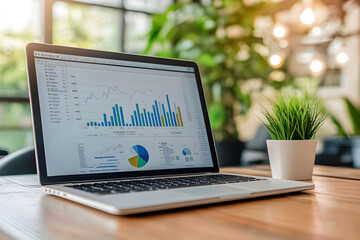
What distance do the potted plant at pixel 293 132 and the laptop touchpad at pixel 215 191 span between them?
0.27 metres

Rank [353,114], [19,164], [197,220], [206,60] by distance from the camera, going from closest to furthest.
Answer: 1. [197,220]
2. [19,164]
3. [353,114]
4. [206,60]

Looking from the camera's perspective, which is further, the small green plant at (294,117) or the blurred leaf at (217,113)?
the blurred leaf at (217,113)

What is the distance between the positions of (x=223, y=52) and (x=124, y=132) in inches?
104

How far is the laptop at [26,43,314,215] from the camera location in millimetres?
667

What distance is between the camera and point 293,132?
3.00ft

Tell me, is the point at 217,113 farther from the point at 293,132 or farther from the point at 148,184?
the point at 148,184

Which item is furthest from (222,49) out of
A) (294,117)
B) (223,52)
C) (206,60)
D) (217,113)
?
(294,117)

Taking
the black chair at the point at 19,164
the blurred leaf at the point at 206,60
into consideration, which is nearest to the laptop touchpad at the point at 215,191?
the black chair at the point at 19,164

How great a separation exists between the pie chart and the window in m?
2.48

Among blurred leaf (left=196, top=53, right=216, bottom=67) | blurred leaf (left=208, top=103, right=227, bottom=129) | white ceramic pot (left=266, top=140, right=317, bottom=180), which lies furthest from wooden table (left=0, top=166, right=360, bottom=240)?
blurred leaf (left=208, top=103, right=227, bottom=129)

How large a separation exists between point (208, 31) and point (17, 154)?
8.02ft

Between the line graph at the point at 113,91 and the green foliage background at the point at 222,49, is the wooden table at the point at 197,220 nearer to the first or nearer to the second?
the line graph at the point at 113,91

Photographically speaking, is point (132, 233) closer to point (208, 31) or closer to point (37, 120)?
point (37, 120)

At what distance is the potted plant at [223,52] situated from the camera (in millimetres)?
3352
